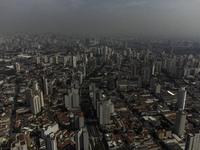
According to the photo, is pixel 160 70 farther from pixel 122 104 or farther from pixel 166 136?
pixel 166 136

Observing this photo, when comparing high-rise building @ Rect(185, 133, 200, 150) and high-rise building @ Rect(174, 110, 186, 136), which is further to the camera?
high-rise building @ Rect(174, 110, 186, 136)

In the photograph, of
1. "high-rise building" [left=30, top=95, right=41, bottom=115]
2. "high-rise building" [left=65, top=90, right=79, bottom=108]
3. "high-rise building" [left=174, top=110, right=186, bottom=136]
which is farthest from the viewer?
"high-rise building" [left=65, top=90, right=79, bottom=108]

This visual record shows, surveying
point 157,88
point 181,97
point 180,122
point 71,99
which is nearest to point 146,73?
point 157,88

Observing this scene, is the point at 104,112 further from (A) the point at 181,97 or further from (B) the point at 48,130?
(A) the point at 181,97

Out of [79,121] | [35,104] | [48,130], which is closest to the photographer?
[48,130]

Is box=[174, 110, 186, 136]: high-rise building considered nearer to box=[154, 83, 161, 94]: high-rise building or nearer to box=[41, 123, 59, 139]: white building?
box=[154, 83, 161, 94]: high-rise building

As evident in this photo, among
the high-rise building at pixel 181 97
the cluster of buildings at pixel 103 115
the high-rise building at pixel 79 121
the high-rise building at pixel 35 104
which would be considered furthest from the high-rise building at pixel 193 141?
the high-rise building at pixel 35 104

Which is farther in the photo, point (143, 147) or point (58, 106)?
point (58, 106)

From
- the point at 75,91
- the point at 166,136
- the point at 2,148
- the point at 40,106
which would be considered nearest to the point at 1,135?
the point at 2,148

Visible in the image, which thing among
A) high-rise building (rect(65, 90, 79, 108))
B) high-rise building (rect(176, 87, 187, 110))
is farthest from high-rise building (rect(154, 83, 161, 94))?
high-rise building (rect(65, 90, 79, 108))
